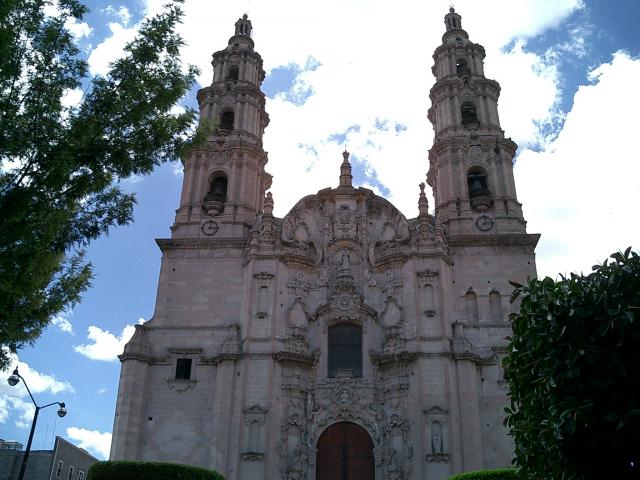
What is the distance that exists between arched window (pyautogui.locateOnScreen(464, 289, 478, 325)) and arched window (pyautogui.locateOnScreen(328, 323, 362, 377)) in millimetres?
5013

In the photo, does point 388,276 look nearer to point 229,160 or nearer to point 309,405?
point 309,405

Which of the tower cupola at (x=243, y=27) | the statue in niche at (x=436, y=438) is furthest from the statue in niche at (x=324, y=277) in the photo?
the tower cupola at (x=243, y=27)

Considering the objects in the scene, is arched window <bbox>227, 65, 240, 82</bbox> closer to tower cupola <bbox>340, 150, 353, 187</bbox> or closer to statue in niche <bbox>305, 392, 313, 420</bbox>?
tower cupola <bbox>340, 150, 353, 187</bbox>

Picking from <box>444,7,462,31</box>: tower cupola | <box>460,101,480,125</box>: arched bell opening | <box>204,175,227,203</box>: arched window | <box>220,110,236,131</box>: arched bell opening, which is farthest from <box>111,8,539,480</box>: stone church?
<box>444,7,462,31</box>: tower cupola

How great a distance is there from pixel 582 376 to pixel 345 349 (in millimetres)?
19381

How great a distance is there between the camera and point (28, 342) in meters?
13.1

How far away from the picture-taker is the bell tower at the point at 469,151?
110 feet

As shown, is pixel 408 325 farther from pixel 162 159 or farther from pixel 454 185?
pixel 162 159

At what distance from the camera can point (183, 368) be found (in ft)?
99.1

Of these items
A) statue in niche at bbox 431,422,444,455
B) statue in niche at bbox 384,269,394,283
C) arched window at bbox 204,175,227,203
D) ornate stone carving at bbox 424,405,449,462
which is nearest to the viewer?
ornate stone carving at bbox 424,405,449,462

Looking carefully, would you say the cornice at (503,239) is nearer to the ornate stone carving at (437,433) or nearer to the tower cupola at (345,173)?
the tower cupola at (345,173)

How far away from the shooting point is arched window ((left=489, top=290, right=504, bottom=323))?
1199 inches

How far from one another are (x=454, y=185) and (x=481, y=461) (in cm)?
1398

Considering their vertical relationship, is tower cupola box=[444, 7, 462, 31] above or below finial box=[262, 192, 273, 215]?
above
